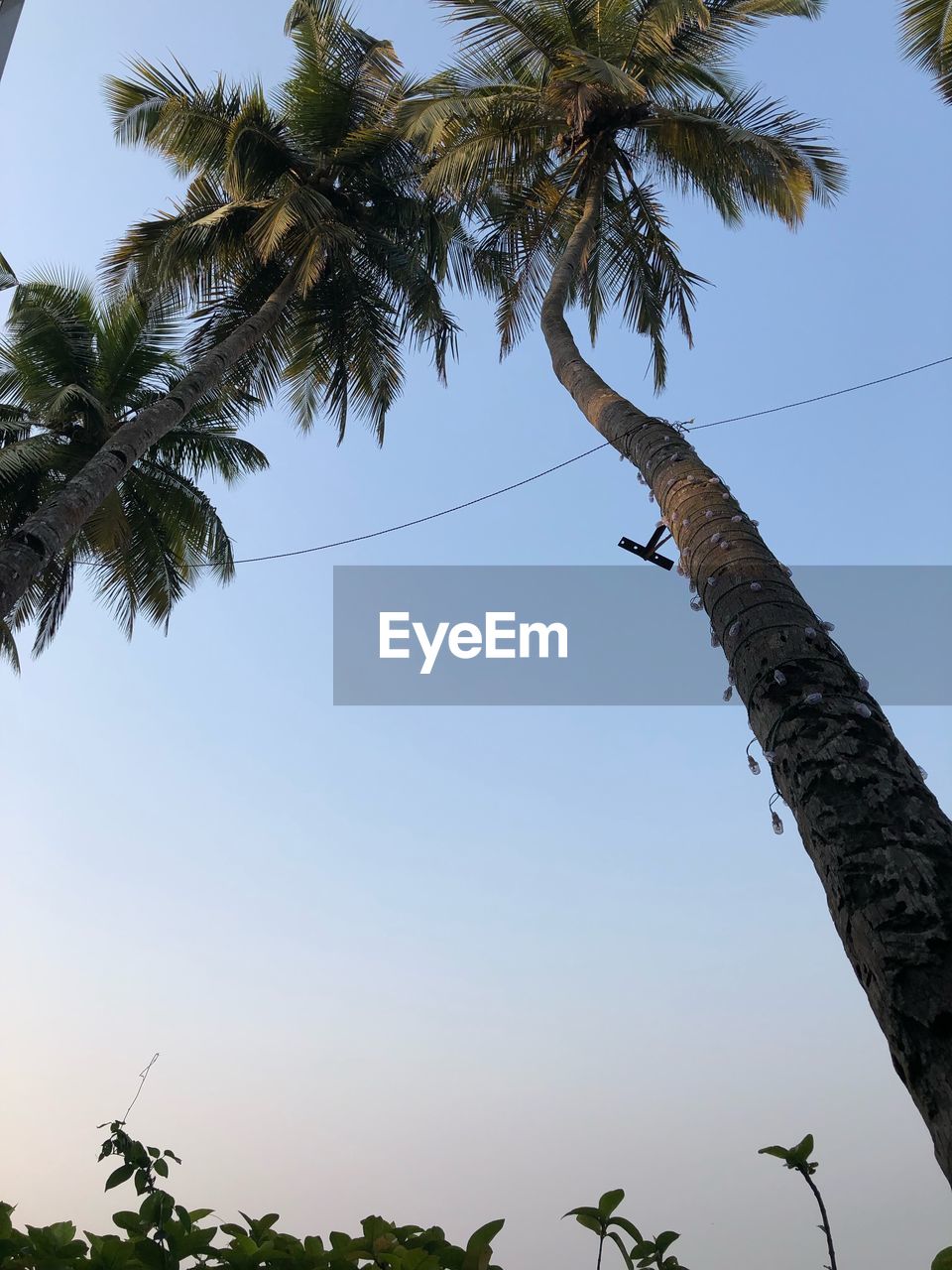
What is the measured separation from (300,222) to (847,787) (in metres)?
11.3

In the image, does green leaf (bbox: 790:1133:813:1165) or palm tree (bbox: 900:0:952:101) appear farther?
palm tree (bbox: 900:0:952:101)

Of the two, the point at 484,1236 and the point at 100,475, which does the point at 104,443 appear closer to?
the point at 100,475

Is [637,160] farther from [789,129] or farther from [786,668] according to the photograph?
[786,668]

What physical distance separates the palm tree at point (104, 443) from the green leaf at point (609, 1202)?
41.3 feet

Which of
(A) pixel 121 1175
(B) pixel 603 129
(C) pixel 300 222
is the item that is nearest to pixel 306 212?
(C) pixel 300 222

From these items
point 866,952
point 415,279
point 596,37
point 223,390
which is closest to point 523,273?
point 415,279

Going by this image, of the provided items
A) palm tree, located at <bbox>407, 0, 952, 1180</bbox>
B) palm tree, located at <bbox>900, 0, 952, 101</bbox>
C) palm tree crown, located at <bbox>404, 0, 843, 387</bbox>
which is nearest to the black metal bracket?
palm tree, located at <bbox>407, 0, 952, 1180</bbox>

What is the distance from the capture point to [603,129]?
419 inches

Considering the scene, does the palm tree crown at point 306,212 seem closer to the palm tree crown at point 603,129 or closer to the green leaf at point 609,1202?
the palm tree crown at point 603,129

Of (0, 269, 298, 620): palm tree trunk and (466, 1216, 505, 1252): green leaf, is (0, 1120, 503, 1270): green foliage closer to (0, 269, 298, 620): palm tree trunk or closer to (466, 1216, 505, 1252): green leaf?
(466, 1216, 505, 1252): green leaf

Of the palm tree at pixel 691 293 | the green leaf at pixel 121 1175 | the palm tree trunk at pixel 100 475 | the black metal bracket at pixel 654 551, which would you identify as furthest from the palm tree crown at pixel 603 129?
the green leaf at pixel 121 1175

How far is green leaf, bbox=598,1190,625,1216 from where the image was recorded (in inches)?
79.7

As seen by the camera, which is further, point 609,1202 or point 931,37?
point 931,37

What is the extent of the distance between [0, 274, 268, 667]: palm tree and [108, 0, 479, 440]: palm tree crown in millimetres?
1155
